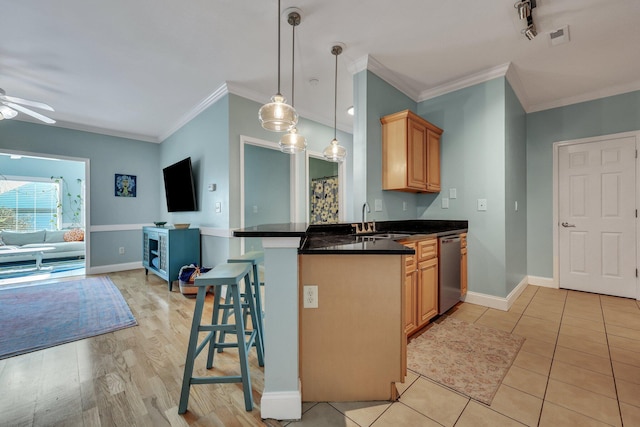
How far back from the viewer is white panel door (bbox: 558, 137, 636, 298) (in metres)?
3.27

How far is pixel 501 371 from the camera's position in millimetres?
1799

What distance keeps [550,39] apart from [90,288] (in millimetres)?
6211

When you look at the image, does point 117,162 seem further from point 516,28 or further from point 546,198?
point 546,198

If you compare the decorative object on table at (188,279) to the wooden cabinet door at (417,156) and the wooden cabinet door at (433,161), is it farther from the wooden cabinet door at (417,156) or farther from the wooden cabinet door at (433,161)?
the wooden cabinet door at (433,161)

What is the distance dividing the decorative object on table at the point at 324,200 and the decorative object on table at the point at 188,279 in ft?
9.49

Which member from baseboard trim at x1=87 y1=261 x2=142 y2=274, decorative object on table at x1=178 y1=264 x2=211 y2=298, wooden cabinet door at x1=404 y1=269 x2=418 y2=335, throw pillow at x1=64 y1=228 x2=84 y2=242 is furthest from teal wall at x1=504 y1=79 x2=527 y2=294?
throw pillow at x1=64 y1=228 x2=84 y2=242

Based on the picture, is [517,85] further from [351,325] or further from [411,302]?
[351,325]

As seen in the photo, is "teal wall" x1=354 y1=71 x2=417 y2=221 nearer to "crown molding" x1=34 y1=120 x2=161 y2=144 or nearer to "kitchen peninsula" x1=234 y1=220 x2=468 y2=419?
"kitchen peninsula" x1=234 y1=220 x2=468 y2=419

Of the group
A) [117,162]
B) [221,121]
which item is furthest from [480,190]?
[117,162]

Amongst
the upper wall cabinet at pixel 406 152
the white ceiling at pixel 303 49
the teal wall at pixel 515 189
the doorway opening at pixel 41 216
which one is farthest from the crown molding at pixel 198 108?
the teal wall at pixel 515 189

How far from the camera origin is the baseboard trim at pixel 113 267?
4.78 m

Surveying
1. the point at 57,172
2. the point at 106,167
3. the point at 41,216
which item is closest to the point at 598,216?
the point at 106,167

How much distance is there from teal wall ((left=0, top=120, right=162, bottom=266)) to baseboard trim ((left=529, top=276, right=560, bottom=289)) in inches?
269

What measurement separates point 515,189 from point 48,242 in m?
9.10
